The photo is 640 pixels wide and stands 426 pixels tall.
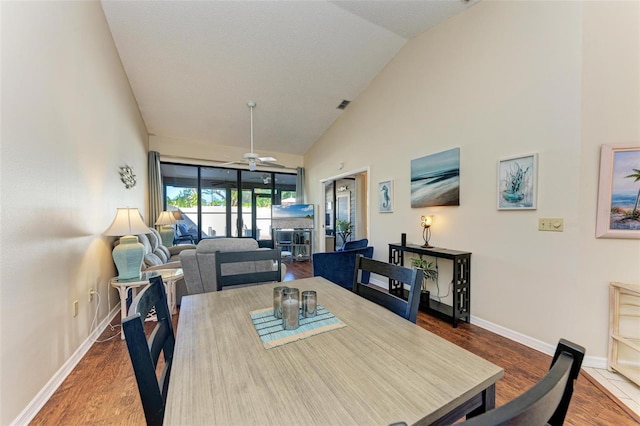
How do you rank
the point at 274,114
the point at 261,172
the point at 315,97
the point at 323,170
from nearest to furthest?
the point at 315,97 → the point at 274,114 → the point at 323,170 → the point at 261,172

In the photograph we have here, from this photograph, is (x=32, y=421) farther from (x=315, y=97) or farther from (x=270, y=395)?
(x=315, y=97)

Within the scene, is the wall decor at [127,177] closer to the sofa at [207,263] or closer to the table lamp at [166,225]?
the table lamp at [166,225]

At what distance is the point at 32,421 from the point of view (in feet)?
5.07

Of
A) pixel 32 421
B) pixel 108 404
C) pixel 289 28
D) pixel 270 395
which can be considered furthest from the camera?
pixel 289 28

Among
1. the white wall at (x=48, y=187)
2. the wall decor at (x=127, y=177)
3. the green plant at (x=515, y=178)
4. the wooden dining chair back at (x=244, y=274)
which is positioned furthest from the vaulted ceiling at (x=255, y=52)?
the wooden dining chair back at (x=244, y=274)

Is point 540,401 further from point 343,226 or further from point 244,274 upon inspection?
point 343,226

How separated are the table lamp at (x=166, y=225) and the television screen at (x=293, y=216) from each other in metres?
2.28

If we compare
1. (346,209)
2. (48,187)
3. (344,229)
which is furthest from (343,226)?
(48,187)

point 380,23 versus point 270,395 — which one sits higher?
point 380,23

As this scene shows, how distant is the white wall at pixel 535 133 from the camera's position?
1994 mm

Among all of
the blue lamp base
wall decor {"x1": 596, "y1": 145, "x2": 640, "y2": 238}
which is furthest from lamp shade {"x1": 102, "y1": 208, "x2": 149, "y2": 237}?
wall decor {"x1": 596, "y1": 145, "x2": 640, "y2": 238}

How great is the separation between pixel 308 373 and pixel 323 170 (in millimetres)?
5579

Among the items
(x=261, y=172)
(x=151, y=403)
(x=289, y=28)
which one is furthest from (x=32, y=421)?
(x=261, y=172)

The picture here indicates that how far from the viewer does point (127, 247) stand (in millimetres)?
2600
